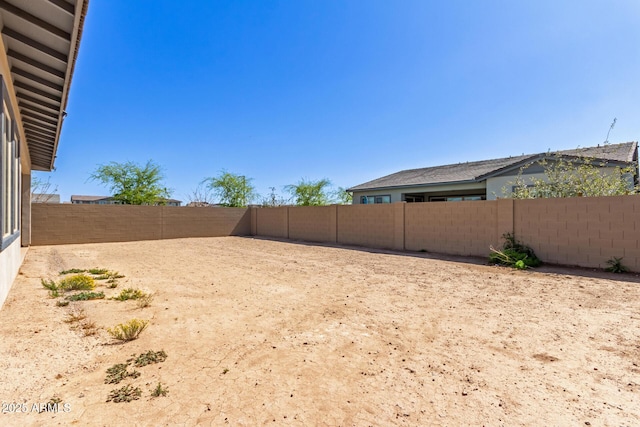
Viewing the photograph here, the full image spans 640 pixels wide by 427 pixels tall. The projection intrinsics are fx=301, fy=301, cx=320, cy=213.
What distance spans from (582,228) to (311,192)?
15267 millimetres

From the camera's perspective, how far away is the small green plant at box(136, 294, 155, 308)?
13.6 feet

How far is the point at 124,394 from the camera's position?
2.05 metres

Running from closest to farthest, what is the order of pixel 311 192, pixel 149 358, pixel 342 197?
pixel 149 358 < pixel 311 192 < pixel 342 197

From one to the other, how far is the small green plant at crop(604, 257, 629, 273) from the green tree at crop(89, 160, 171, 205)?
21.6 meters

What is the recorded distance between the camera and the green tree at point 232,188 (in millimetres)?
21266

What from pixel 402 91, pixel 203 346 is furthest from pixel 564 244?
pixel 203 346

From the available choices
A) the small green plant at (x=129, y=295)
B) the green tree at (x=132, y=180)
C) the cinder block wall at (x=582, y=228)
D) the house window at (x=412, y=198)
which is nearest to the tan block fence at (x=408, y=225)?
the cinder block wall at (x=582, y=228)

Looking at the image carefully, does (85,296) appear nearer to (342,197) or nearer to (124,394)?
(124,394)

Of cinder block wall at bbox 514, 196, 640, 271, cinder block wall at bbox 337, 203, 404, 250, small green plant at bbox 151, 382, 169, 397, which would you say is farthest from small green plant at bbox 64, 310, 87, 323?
cinder block wall at bbox 514, 196, 640, 271

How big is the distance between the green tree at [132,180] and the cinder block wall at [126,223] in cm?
508

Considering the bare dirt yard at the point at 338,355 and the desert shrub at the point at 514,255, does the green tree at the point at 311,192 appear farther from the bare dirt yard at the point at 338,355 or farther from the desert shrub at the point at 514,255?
the bare dirt yard at the point at 338,355

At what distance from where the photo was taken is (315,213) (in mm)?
14289

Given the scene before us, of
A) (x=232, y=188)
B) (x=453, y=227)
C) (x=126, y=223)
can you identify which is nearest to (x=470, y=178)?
(x=453, y=227)

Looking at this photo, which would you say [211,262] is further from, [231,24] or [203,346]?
[231,24]
